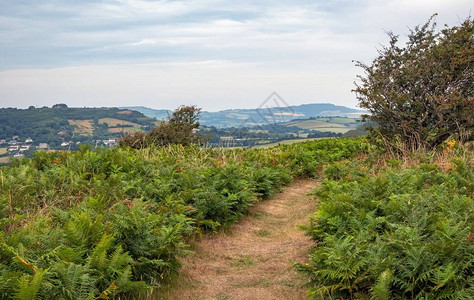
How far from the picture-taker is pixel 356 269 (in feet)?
13.5

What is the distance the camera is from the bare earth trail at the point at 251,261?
5.09 metres

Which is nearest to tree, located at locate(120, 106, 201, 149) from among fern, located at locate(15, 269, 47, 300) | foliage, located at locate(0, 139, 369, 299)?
foliage, located at locate(0, 139, 369, 299)

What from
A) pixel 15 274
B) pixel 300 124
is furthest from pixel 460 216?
pixel 300 124

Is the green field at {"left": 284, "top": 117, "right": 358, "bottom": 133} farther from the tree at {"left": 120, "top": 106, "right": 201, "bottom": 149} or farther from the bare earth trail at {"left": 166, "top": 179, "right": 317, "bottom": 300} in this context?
Answer: the bare earth trail at {"left": 166, "top": 179, "right": 317, "bottom": 300}

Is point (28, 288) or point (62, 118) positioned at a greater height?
point (62, 118)

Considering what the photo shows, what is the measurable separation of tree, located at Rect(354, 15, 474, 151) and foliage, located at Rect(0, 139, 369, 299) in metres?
3.57

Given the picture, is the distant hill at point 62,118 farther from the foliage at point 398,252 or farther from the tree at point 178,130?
the foliage at point 398,252

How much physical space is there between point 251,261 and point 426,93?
8.66 metres

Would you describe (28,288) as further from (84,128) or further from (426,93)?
(84,128)

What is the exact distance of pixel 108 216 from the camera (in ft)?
18.2

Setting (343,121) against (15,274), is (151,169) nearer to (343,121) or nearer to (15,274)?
(15,274)

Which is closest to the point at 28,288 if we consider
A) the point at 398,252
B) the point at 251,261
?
the point at 398,252

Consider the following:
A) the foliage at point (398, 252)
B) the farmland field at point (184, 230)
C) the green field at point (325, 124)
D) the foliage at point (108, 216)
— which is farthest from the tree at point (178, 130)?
the green field at point (325, 124)

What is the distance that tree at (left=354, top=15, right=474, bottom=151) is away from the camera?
11.8 m
